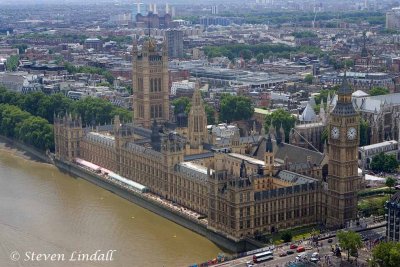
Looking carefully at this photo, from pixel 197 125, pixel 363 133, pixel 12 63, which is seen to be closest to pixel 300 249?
pixel 197 125

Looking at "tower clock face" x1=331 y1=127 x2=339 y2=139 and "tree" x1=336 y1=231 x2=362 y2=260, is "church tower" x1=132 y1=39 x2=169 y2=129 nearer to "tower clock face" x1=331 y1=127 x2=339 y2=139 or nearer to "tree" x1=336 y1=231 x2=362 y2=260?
"tower clock face" x1=331 y1=127 x2=339 y2=139

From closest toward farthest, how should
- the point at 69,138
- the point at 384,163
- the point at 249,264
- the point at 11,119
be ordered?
the point at 249,264, the point at 384,163, the point at 69,138, the point at 11,119

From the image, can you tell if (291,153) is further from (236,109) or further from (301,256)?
(236,109)

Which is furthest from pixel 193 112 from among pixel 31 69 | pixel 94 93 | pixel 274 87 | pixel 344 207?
pixel 31 69

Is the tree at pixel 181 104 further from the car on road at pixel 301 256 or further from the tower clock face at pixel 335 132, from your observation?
the car on road at pixel 301 256

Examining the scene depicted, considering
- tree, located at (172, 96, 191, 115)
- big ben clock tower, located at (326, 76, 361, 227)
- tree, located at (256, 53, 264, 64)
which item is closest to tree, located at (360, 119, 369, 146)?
tree, located at (172, 96, 191, 115)

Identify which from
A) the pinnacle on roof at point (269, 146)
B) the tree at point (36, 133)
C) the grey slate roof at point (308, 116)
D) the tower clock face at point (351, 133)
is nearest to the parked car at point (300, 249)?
the tower clock face at point (351, 133)
